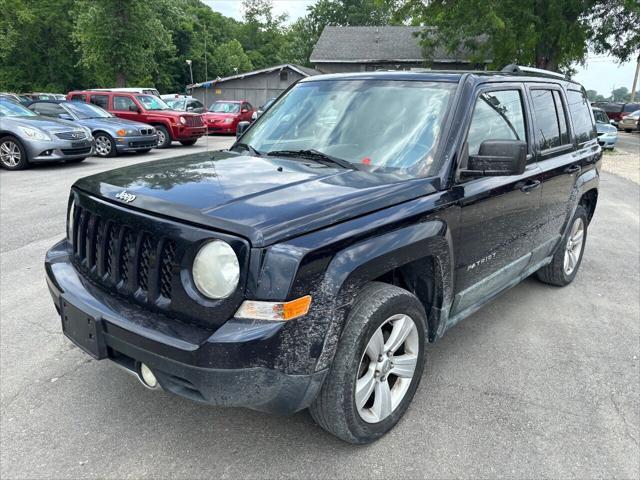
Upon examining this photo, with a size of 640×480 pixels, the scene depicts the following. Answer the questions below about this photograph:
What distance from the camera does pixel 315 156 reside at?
3223 mm

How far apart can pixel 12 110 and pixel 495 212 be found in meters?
12.3

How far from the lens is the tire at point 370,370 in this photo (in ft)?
7.77

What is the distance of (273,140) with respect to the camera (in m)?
3.63

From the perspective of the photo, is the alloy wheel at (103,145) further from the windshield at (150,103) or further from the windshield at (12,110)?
the windshield at (150,103)

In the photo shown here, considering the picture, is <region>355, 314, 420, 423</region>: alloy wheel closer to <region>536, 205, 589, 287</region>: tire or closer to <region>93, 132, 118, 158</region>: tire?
<region>536, 205, 589, 287</region>: tire

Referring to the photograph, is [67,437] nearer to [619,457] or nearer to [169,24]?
[619,457]

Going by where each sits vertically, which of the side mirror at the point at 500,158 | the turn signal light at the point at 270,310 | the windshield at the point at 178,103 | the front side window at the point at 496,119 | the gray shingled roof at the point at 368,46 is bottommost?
the windshield at the point at 178,103

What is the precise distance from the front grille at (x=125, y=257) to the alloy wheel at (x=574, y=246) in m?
3.93

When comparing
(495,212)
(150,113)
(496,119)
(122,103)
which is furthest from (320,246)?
(122,103)

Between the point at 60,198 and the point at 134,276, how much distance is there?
7115 mm

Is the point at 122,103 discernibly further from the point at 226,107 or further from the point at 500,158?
the point at 500,158

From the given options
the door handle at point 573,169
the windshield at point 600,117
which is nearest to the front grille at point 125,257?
the door handle at point 573,169

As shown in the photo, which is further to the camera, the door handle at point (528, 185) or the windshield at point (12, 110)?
the windshield at point (12, 110)

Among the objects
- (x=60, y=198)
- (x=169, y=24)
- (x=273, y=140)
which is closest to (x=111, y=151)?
(x=60, y=198)
